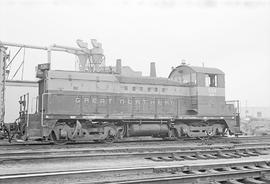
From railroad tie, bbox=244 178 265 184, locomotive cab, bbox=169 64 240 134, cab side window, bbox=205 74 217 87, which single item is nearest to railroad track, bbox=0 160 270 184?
railroad tie, bbox=244 178 265 184

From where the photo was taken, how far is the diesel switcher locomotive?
42.3 feet

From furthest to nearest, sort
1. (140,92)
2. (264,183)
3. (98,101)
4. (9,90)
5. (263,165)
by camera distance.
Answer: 1. (9,90)
2. (140,92)
3. (98,101)
4. (263,165)
5. (264,183)

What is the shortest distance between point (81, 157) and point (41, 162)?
3.50ft

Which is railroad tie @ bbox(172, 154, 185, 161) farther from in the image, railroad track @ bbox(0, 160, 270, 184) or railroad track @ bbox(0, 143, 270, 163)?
railroad track @ bbox(0, 160, 270, 184)

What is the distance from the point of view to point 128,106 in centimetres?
1466

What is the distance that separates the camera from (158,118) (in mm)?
14734

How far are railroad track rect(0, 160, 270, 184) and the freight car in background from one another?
674 cm

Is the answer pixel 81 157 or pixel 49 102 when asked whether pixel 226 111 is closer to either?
pixel 49 102

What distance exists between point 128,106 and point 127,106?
50 millimetres

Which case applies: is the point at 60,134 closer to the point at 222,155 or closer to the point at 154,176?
the point at 222,155

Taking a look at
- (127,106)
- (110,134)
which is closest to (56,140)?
(110,134)

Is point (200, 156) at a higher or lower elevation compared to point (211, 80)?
lower

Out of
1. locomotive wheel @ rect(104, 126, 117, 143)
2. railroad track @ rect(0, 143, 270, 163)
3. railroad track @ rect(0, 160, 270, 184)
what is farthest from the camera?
locomotive wheel @ rect(104, 126, 117, 143)

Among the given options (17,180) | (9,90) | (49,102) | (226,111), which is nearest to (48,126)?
(49,102)
